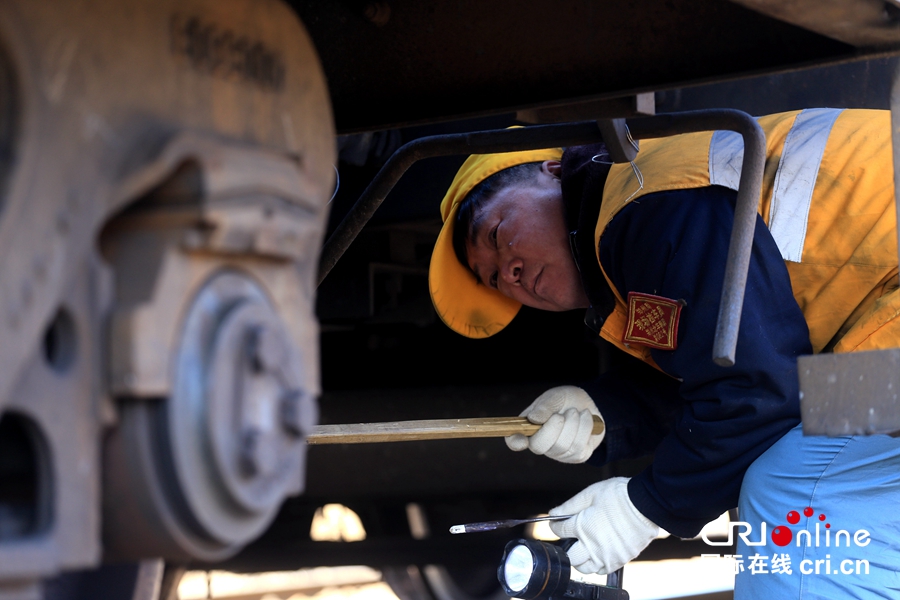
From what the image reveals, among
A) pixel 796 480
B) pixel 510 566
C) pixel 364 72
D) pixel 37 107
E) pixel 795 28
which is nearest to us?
pixel 37 107

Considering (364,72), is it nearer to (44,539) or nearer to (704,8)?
(704,8)

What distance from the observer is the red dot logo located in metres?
1.71

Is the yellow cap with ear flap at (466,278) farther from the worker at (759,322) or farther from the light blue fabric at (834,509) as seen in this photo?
the light blue fabric at (834,509)

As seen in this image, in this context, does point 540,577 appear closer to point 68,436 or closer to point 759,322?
point 759,322

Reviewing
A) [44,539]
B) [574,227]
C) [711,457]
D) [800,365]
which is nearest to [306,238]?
[44,539]

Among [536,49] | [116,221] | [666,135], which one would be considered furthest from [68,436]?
[666,135]

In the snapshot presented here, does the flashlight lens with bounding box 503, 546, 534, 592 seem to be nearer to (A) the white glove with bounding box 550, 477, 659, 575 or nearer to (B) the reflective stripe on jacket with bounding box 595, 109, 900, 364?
(A) the white glove with bounding box 550, 477, 659, 575

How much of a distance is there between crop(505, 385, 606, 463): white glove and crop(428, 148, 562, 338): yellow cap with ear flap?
0.90 feet

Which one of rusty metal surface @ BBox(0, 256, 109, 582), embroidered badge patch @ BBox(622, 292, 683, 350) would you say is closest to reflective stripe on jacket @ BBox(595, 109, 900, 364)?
embroidered badge patch @ BBox(622, 292, 683, 350)

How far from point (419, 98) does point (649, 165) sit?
24.6 inches

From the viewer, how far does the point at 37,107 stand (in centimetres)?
61

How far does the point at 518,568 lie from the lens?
1898mm

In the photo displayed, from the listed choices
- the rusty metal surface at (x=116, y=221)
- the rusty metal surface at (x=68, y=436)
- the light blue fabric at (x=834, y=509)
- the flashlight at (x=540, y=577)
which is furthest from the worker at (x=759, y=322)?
the rusty metal surface at (x=68, y=436)

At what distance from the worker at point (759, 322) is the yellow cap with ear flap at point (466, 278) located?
20 centimetres
